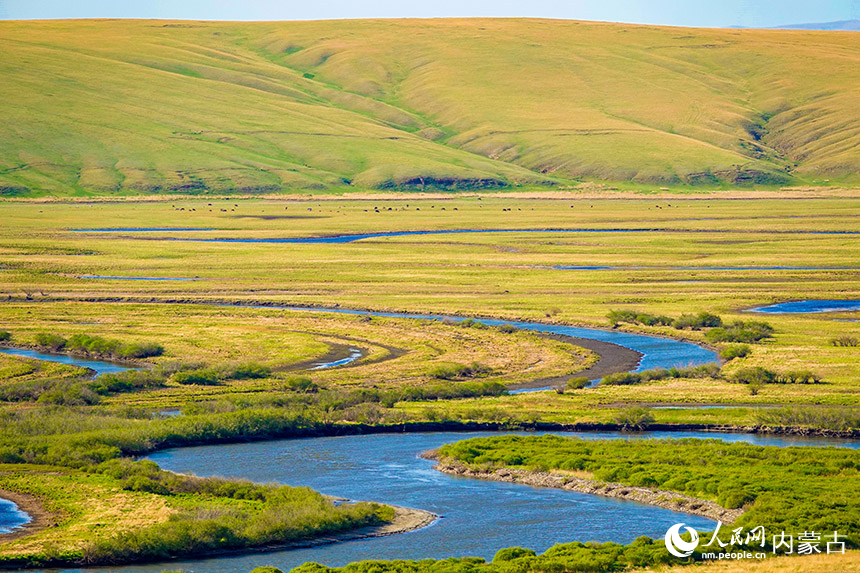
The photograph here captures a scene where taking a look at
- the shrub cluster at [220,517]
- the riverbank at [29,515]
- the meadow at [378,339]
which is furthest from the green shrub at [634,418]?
the riverbank at [29,515]

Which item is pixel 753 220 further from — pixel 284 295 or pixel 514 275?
pixel 284 295

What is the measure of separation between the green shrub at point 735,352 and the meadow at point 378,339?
1.81ft

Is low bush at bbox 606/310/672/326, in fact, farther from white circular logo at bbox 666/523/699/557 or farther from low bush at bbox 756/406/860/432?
white circular logo at bbox 666/523/699/557

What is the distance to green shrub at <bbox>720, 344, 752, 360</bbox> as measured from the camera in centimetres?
7850

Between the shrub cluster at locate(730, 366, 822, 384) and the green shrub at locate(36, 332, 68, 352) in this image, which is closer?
the shrub cluster at locate(730, 366, 822, 384)

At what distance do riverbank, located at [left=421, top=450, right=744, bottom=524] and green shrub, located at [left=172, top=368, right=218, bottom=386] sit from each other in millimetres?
22562

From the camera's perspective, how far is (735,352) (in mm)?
78625

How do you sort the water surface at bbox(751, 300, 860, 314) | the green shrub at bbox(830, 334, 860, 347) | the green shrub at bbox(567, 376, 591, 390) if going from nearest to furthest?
1. the green shrub at bbox(567, 376, 591, 390)
2. the green shrub at bbox(830, 334, 860, 347)
3. the water surface at bbox(751, 300, 860, 314)

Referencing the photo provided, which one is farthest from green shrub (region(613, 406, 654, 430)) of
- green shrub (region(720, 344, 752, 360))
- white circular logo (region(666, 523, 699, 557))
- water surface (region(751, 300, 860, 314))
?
water surface (region(751, 300, 860, 314))

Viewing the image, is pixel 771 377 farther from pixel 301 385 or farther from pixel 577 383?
pixel 301 385

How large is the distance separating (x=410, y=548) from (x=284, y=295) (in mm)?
76714

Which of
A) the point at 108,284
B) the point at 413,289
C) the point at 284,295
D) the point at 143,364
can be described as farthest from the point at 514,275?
the point at 143,364

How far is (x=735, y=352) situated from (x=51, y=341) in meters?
50.7

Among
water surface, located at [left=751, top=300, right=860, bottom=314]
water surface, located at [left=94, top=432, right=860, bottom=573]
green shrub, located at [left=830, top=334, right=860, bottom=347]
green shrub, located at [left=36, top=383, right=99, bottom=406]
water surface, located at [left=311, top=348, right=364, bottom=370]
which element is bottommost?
water surface, located at [left=94, top=432, right=860, bottom=573]
